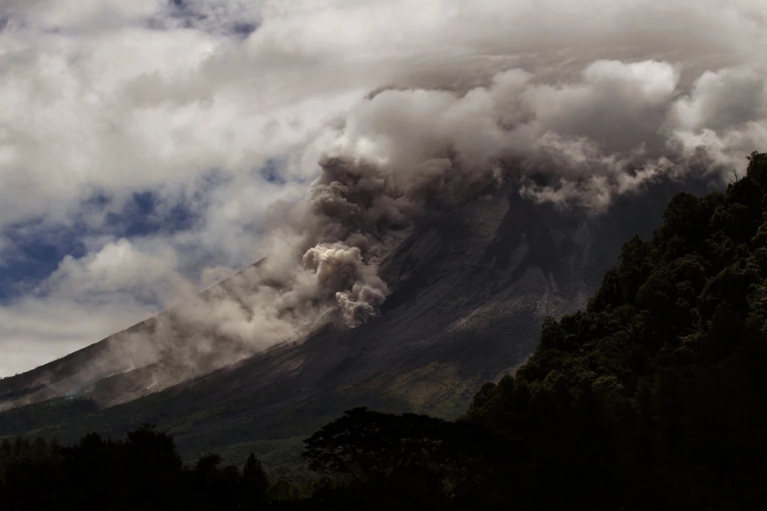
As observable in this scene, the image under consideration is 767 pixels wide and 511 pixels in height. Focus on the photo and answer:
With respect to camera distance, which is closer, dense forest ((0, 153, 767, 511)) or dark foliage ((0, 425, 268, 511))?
dense forest ((0, 153, 767, 511))

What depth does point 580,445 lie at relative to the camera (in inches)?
2391

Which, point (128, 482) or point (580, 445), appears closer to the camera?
point (580, 445)

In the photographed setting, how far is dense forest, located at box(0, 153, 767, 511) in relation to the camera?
2271 inches

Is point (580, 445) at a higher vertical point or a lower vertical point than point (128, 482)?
lower

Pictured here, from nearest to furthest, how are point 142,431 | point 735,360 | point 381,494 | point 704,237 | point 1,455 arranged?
1. point 381,494
2. point 735,360
3. point 142,431
4. point 704,237
5. point 1,455

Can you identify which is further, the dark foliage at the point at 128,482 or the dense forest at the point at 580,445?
the dark foliage at the point at 128,482

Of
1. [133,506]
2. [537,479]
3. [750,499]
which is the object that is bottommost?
[750,499]

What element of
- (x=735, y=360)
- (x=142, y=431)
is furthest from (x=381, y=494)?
(x=142, y=431)

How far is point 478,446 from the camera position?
6112 cm

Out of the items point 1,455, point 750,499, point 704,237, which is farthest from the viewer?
point 1,455

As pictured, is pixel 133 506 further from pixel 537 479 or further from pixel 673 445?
pixel 673 445

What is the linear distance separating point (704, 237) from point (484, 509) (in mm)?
43157

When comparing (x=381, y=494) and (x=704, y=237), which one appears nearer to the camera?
(x=381, y=494)

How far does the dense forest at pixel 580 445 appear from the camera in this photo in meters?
57.7
